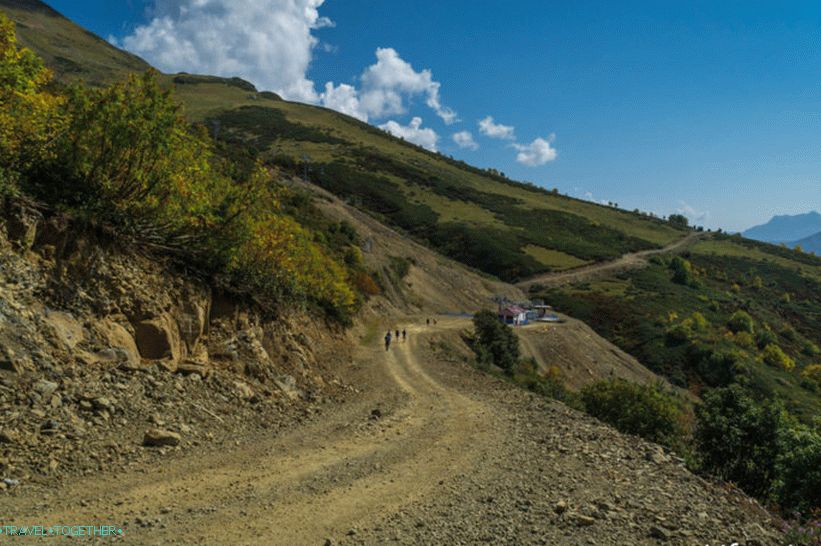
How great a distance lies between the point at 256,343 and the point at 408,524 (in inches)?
363

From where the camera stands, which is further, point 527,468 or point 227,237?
point 227,237

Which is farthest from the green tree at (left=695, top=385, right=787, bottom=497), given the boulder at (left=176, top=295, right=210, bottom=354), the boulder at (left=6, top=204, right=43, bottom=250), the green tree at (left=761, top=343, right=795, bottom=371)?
the green tree at (left=761, top=343, right=795, bottom=371)

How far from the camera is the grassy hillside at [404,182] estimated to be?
109000 mm

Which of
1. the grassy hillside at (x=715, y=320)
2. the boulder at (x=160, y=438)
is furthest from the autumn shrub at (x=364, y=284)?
the grassy hillside at (x=715, y=320)

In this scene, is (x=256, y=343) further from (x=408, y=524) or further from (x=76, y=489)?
(x=408, y=524)

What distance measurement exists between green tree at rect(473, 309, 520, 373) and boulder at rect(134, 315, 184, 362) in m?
28.8

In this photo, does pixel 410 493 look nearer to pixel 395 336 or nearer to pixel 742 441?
pixel 742 441

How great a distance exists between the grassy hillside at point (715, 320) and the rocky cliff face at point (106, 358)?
57.4 meters

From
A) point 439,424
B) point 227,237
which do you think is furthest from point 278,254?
point 439,424

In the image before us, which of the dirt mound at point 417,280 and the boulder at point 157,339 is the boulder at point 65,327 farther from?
the dirt mound at point 417,280

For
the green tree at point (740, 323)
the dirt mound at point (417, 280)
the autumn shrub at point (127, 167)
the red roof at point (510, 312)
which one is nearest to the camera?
the autumn shrub at point (127, 167)

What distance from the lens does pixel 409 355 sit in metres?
27.5

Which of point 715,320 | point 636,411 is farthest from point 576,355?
point 715,320

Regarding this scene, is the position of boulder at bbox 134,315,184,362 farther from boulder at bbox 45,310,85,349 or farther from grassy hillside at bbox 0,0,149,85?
grassy hillside at bbox 0,0,149,85
